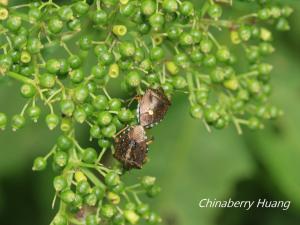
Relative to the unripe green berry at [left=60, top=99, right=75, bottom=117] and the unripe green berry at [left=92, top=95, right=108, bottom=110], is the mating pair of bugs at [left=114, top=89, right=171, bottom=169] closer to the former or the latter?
the unripe green berry at [left=92, top=95, right=108, bottom=110]

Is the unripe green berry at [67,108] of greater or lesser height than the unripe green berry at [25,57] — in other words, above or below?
below

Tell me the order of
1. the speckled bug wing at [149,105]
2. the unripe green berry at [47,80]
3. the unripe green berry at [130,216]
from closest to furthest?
the unripe green berry at [47,80] < the speckled bug wing at [149,105] < the unripe green berry at [130,216]

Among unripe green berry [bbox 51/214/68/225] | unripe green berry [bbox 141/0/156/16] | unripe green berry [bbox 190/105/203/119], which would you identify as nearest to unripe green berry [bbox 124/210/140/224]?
unripe green berry [bbox 51/214/68/225]

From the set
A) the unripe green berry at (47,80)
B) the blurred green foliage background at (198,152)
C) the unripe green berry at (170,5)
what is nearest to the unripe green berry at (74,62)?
the unripe green berry at (47,80)

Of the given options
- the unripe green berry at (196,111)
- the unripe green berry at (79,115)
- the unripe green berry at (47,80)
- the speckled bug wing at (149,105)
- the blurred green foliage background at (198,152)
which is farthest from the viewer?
the blurred green foliage background at (198,152)

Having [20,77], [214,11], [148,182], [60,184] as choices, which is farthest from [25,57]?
[214,11]

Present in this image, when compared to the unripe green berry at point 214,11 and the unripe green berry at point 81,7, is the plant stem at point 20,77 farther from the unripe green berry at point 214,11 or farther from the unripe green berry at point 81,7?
the unripe green berry at point 214,11

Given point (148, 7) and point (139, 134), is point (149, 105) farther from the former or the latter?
point (148, 7)
